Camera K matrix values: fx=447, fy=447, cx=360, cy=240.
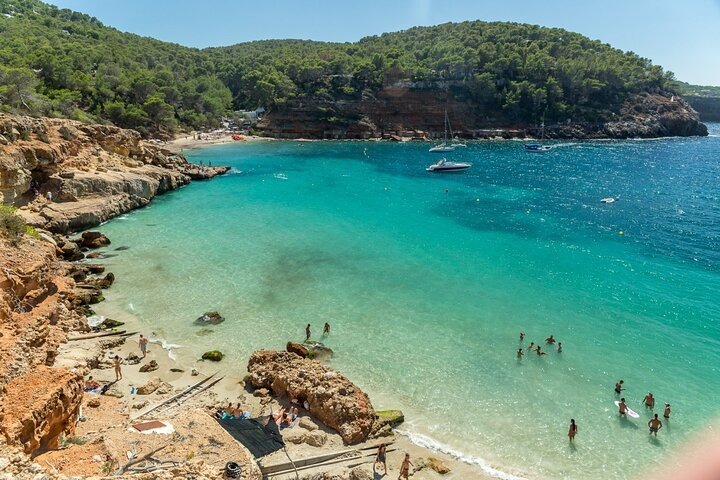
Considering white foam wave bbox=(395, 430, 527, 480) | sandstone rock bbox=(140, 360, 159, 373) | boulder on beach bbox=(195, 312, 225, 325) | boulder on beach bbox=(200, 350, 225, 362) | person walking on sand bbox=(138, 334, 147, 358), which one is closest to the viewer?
white foam wave bbox=(395, 430, 527, 480)

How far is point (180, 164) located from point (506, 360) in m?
57.0

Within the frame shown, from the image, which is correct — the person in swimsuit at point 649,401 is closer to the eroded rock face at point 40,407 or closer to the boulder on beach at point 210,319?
the boulder on beach at point 210,319

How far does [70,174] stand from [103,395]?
30.3 meters

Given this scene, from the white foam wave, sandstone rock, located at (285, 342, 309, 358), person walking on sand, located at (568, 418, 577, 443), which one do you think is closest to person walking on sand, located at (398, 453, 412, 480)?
the white foam wave

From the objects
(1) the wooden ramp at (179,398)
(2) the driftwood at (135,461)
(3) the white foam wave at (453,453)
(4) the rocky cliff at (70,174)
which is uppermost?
(4) the rocky cliff at (70,174)

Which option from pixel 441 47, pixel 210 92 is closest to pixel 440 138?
pixel 441 47

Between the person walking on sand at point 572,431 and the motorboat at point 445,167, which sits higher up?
the motorboat at point 445,167

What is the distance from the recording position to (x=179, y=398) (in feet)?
60.3

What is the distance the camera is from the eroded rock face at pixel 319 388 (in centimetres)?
1677

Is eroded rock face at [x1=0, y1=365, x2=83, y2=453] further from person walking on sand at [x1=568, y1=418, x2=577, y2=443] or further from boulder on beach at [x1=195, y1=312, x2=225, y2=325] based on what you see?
person walking on sand at [x1=568, y1=418, x2=577, y2=443]

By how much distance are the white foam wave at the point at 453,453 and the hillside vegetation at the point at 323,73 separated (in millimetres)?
83485

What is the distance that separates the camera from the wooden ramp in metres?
17.1

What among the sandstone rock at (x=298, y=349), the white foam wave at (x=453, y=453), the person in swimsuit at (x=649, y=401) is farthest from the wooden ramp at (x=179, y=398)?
the person in swimsuit at (x=649, y=401)

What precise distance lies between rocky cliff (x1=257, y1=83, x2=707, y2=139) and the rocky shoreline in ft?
266
